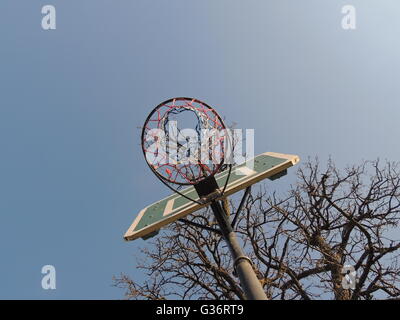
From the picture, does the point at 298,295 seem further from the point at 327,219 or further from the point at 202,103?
the point at 202,103

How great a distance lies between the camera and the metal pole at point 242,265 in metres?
2.90

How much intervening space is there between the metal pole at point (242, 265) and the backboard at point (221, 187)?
289 mm

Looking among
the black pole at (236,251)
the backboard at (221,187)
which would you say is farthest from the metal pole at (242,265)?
the backboard at (221,187)

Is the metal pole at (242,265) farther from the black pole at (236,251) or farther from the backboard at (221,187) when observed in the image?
the backboard at (221,187)

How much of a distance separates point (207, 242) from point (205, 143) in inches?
263

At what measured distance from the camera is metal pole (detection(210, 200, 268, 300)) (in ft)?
9.53

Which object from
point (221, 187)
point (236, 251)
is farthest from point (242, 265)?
point (221, 187)

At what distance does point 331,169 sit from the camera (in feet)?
32.7

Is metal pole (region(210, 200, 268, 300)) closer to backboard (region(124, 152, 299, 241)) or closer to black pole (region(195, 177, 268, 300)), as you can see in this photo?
black pole (region(195, 177, 268, 300))

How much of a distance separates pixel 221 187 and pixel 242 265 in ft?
4.01

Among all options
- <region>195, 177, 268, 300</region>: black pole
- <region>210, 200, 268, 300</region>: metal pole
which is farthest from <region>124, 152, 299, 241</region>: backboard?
<region>210, 200, 268, 300</region>: metal pole

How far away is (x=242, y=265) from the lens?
10.5 ft

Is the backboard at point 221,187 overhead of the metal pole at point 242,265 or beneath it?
overhead
